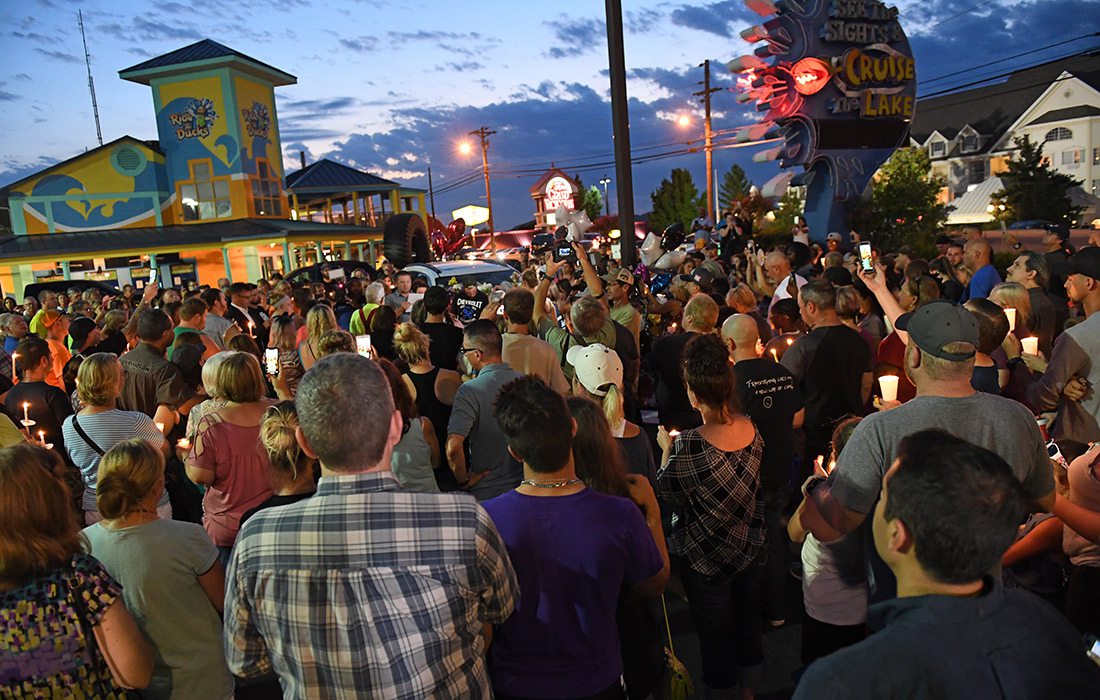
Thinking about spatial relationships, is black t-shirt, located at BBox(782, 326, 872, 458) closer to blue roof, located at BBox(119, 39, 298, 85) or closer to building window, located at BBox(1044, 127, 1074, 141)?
blue roof, located at BBox(119, 39, 298, 85)

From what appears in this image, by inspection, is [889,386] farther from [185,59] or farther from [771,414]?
[185,59]

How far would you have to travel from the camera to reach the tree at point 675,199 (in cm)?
5781

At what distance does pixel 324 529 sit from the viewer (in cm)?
196

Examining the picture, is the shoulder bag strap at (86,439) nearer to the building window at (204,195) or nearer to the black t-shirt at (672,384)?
the black t-shirt at (672,384)

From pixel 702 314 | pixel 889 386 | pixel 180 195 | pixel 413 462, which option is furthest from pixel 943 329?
pixel 180 195

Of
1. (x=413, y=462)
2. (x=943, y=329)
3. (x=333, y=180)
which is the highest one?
(x=333, y=180)

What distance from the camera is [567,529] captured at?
8.06 feet

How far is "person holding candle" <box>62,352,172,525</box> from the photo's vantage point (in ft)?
14.2

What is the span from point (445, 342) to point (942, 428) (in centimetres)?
435

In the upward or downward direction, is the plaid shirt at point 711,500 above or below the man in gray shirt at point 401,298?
below

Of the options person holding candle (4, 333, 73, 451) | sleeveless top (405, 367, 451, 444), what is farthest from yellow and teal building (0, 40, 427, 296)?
sleeveless top (405, 367, 451, 444)

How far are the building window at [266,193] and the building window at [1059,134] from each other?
51047 mm

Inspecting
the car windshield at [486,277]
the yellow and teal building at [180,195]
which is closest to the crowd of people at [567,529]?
the car windshield at [486,277]

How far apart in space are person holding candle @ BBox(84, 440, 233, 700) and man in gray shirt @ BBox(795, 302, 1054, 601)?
2.33 metres
